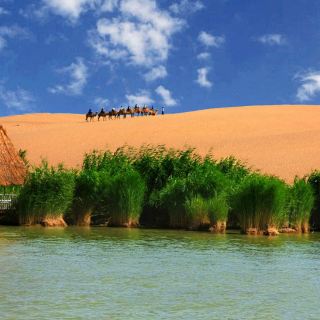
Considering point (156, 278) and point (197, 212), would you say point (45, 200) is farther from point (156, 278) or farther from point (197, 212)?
point (156, 278)

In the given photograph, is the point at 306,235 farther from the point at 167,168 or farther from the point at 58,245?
the point at 58,245

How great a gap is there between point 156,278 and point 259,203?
1071 cm

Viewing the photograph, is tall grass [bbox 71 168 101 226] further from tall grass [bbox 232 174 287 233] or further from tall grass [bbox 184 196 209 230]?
tall grass [bbox 232 174 287 233]

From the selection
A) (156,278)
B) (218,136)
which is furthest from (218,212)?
(218,136)

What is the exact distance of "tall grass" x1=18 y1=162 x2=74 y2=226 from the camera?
24.1m

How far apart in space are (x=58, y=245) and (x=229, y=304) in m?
8.16

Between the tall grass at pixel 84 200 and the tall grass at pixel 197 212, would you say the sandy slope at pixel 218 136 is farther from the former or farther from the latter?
the tall grass at pixel 84 200

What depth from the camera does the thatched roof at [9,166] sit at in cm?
2623

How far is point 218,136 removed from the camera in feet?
178

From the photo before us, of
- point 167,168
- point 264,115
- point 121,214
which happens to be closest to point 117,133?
point 264,115

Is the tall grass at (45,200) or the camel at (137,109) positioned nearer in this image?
the tall grass at (45,200)

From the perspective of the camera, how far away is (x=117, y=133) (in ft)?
190

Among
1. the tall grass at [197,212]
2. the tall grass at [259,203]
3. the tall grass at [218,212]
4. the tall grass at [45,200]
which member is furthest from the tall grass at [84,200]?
the tall grass at [259,203]

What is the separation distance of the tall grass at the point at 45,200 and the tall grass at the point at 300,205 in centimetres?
758
